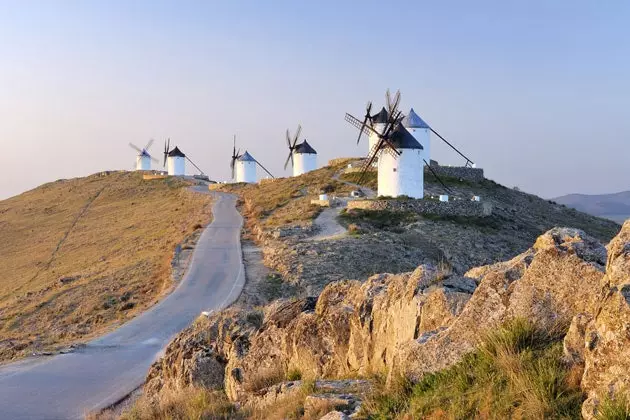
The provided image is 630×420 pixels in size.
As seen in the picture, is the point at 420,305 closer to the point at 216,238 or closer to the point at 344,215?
the point at 216,238

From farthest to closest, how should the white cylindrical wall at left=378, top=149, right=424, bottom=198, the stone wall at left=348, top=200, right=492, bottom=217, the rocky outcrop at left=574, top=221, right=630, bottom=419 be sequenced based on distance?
the white cylindrical wall at left=378, top=149, right=424, bottom=198 → the stone wall at left=348, top=200, right=492, bottom=217 → the rocky outcrop at left=574, top=221, right=630, bottom=419

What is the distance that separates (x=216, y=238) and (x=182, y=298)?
14264mm

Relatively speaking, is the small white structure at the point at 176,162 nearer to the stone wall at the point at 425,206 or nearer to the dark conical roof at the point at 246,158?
the dark conical roof at the point at 246,158

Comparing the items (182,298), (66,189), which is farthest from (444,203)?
(66,189)

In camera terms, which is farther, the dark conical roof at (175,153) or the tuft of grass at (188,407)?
the dark conical roof at (175,153)

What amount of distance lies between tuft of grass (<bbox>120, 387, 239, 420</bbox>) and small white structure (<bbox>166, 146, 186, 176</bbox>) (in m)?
93.6

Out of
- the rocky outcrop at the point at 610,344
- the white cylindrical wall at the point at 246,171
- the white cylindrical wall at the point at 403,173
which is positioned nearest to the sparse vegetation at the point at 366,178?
the white cylindrical wall at the point at 403,173

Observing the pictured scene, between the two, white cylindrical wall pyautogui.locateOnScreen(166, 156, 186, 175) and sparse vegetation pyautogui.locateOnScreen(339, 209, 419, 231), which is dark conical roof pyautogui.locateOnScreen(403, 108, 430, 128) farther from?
white cylindrical wall pyautogui.locateOnScreen(166, 156, 186, 175)

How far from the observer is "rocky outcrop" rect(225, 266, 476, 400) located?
7.59 m

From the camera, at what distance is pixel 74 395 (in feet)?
44.7

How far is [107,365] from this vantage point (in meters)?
16.2

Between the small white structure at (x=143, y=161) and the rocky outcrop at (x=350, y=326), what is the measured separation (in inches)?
4247

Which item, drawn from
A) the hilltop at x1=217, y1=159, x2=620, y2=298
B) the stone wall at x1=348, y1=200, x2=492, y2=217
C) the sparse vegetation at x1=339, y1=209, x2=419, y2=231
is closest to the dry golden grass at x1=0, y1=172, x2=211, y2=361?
the hilltop at x1=217, y1=159, x2=620, y2=298

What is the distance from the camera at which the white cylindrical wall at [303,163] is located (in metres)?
78.7
